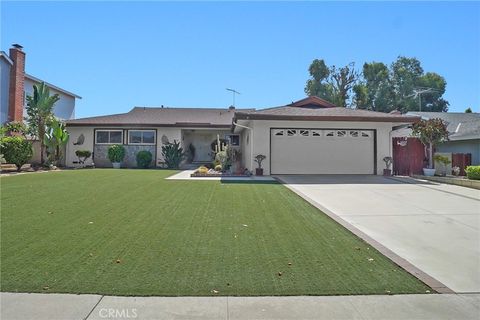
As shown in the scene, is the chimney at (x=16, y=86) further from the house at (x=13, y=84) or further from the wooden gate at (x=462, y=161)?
the wooden gate at (x=462, y=161)

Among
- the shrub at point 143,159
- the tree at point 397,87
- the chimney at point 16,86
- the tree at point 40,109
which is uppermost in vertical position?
the tree at point 397,87

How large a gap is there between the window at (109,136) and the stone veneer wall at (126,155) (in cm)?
37

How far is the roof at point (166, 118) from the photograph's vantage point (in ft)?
77.0

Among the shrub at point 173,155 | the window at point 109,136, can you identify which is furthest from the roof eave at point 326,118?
the window at point 109,136

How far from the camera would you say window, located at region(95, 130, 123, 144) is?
23906mm

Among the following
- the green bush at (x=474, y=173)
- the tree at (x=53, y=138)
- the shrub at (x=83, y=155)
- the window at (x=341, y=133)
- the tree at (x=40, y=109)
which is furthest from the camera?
the shrub at (x=83, y=155)

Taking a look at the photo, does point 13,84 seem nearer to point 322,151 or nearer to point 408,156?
point 322,151

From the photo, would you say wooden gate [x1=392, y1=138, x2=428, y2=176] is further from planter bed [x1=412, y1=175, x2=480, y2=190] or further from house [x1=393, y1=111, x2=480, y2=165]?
planter bed [x1=412, y1=175, x2=480, y2=190]

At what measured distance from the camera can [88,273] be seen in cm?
412

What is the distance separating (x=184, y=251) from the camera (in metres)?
4.96

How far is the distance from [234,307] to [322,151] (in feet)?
46.2

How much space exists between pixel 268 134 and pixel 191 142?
11.9m

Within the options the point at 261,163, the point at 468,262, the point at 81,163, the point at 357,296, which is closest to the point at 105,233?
the point at 357,296

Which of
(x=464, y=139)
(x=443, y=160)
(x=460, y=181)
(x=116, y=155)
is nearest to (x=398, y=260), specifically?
(x=460, y=181)
